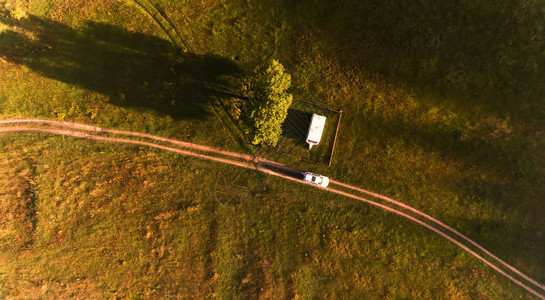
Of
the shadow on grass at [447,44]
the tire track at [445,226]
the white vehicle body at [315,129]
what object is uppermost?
the shadow on grass at [447,44]

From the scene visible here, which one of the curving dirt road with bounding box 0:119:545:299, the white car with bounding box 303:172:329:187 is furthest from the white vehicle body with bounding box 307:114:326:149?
the curving dirt road with bounding box 0:119:545:299

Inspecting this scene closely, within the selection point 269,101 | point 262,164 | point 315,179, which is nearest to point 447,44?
point 315,179

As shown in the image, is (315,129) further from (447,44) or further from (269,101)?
(447,44)

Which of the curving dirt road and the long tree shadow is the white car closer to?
the curving dirt road

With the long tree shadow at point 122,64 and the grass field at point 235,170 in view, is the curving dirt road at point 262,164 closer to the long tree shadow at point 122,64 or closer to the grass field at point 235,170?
the grass field at point 235,170

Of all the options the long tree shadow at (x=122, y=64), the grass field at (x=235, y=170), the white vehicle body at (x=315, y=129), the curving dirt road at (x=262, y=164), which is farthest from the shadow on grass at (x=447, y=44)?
the curving dirt road at (x=262, y=164)
